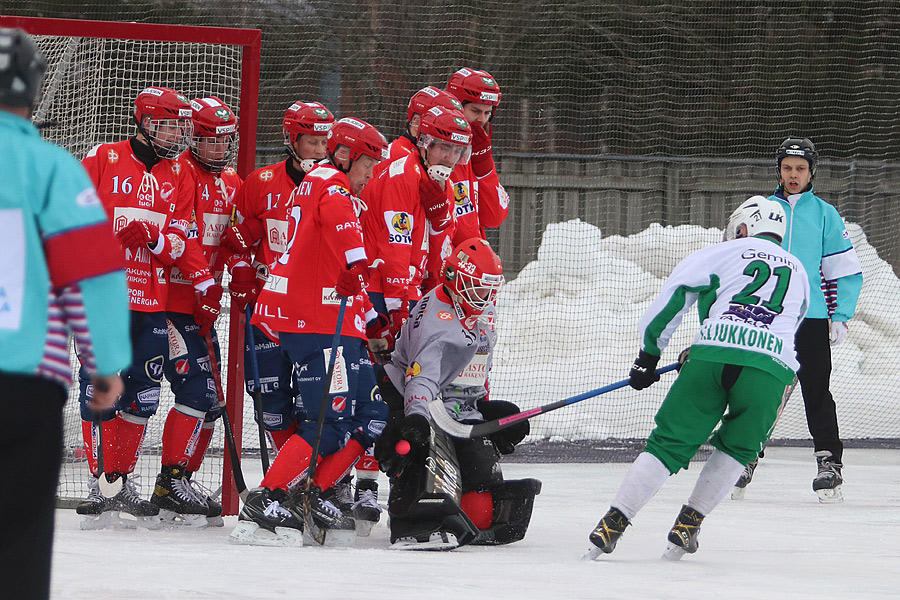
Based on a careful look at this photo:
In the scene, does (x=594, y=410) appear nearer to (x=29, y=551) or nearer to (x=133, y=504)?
(x=133, y=504)

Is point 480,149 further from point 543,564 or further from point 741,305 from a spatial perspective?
point 543,564

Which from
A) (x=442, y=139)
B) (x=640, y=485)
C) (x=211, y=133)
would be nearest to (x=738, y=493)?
(x=640, y=485)

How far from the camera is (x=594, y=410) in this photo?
7.96 m

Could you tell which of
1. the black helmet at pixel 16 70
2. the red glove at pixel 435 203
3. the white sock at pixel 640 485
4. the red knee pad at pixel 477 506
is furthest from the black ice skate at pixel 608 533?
the black helmet at pixel 16 70

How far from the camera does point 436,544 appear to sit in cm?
397

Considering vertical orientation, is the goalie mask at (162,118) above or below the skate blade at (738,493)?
above

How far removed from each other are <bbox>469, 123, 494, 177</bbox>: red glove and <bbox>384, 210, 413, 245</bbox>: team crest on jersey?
75cm

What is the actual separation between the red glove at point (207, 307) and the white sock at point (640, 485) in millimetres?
1654

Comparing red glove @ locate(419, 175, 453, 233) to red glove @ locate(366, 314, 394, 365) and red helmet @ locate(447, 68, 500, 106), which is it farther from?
red helmet @ locate(447, 68, 500, 106)

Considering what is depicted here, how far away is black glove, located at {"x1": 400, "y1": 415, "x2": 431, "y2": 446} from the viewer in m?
3.93

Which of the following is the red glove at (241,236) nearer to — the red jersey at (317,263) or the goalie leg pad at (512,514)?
the red jersey at (317,263)

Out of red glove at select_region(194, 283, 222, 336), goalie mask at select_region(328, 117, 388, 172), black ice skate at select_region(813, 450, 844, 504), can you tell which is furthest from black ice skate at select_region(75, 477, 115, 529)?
black ice skate at select_region(813, 450, 844, 504)

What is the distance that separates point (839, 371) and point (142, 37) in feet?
21.1

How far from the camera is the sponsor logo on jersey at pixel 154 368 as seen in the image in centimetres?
439
